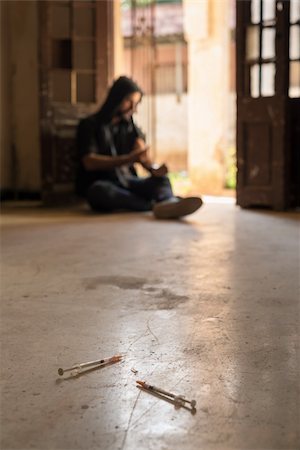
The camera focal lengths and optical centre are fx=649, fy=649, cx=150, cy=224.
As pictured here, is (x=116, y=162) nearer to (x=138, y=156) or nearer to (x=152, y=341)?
(x=138, y=156)

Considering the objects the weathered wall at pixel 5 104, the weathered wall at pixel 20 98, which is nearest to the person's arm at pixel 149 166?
the weathered wall at pixel 20 98

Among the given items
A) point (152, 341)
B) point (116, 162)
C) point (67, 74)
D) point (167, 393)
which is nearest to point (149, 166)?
point (116, 162)

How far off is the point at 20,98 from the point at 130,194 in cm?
184

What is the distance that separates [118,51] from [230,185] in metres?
2.08

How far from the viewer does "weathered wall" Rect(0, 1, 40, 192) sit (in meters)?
6.40

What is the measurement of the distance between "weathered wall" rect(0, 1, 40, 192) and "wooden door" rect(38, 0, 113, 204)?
0.33 metres

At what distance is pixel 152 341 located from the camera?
1.93m

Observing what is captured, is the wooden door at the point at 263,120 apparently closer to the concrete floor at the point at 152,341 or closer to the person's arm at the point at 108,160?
the person's arm at the point at 108,160

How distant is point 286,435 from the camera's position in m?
1.30

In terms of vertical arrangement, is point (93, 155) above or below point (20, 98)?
below

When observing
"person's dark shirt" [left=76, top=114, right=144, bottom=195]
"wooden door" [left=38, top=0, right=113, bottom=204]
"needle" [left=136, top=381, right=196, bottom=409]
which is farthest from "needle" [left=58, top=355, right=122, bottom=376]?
"wooden door" [left=38, top=0, right=113, bottom=204]

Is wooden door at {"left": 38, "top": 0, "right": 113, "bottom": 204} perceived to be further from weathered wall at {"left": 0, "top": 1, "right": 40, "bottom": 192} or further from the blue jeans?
the blue jeans

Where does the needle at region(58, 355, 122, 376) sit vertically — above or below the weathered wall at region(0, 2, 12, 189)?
below

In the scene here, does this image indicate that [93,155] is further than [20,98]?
No
